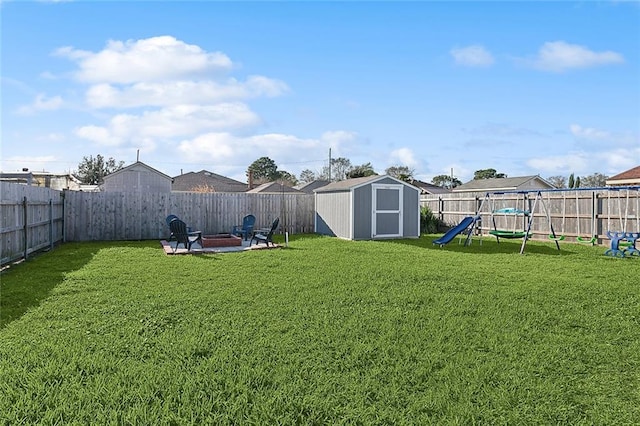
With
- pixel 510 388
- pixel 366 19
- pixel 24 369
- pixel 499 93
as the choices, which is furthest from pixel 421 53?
pixel 24 369

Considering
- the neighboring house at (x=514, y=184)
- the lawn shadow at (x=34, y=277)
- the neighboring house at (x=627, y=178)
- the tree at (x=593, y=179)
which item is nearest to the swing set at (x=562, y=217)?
the lawn shadow at (x=34, y=277)

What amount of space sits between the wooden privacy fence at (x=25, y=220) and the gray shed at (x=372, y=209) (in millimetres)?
8120

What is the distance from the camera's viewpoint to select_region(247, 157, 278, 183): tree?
59.9 metres

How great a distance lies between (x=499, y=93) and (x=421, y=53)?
318 centimetres

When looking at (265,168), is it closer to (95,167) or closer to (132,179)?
(95,167)

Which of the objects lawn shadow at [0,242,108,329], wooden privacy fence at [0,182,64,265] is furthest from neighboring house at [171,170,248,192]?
→ lawn shadow at [0,242,108,329]

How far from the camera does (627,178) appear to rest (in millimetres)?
23234

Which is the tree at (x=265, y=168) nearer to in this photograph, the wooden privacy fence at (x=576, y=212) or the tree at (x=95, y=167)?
the tree at (x=95, y=167)

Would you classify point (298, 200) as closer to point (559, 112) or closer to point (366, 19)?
point (366, 19)

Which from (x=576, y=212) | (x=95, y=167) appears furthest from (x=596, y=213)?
(x=95, y=167)

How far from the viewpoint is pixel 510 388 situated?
10.00 feet

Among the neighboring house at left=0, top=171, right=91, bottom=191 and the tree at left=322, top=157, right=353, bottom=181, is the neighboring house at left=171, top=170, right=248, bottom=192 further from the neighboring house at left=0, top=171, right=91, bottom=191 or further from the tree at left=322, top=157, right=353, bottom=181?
the tree at left=322, top=157, right=353, bottom=181

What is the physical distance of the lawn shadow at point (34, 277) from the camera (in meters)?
5.07

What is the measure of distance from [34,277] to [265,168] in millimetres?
55134
